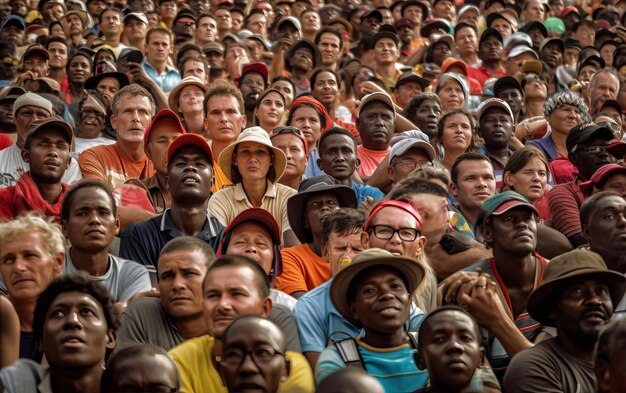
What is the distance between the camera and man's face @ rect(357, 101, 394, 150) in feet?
32.0

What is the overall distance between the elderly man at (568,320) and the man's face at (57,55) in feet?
26.3

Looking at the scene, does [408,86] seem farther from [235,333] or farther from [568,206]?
[235,333]

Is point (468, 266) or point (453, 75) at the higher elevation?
point (453, 75)

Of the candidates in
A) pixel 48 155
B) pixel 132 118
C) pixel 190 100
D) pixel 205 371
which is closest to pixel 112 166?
pixel 132 118

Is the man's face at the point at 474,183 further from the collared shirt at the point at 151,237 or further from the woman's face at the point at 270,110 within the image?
Result: the woman's face at the point at 270,110

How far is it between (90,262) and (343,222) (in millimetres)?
1506

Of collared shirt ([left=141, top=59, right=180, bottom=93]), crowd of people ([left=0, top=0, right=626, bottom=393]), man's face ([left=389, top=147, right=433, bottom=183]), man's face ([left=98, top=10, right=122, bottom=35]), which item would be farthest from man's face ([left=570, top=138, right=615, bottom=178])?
man's face ([left=98, top=10, right=122, bottom=35])

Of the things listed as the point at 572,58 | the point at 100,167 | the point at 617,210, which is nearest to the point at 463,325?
the point at 617,210

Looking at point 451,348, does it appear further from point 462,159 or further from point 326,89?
point 326,89

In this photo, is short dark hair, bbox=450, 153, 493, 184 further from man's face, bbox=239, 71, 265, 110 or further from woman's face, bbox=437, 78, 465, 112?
man's face, bbox=239, 71, 265, 110

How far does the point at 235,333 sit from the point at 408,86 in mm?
7228

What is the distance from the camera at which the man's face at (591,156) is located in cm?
866

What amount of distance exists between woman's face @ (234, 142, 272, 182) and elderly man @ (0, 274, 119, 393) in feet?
10.1

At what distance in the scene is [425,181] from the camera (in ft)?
24.0
